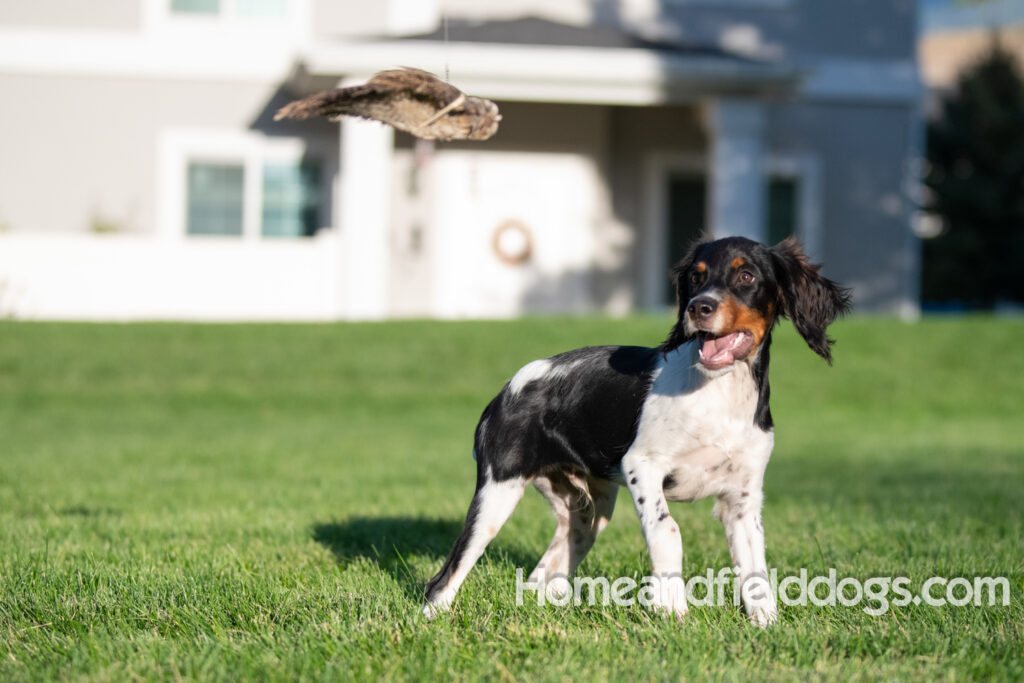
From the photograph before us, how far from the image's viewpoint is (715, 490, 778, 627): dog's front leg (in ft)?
13.5

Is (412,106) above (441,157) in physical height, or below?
below

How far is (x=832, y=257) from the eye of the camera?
71.7 ft

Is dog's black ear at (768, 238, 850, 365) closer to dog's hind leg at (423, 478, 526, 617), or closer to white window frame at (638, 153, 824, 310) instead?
dog's hind leg at (423, 478, 526, 617)

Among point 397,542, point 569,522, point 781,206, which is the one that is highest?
point 781,206

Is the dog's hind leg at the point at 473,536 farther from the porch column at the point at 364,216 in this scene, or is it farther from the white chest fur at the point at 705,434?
the porch column at the point at 364,216

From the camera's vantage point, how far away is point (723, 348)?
3914 mm

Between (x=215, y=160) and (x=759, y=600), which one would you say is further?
(x=215, y=160)

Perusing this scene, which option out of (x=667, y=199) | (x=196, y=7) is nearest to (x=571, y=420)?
(x=196, y=7)

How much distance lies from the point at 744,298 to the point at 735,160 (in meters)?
14.8

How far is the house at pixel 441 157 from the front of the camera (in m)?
17.7

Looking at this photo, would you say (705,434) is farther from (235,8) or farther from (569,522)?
(235,8)

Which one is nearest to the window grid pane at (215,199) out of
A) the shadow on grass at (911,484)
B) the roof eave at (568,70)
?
the roof eave at (568,70)

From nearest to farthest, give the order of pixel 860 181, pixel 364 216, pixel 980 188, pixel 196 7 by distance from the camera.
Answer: pixel 364 216 → pixel 196 7 → pixel 860 181 → pixel 980 188

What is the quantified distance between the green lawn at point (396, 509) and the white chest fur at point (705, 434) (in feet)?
1.64
